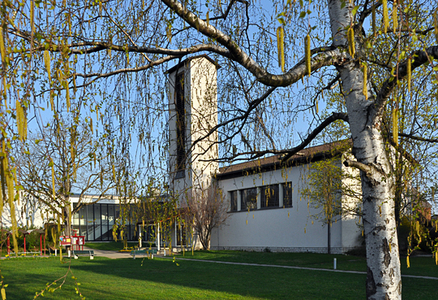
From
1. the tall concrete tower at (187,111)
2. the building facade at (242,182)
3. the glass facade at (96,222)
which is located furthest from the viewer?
the glass facade at (96,222)

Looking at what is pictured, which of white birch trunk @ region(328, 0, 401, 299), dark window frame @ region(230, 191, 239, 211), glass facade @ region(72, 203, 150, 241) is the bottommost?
glass facade @ region(72, 203, 150, 241)

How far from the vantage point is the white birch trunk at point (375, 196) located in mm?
4430

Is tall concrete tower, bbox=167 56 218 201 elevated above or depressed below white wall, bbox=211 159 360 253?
above

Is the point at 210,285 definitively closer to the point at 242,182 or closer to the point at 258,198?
the point at 242,182

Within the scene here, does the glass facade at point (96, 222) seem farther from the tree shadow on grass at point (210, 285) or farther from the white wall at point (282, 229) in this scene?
the tree shadow on grass at point (210, 285)

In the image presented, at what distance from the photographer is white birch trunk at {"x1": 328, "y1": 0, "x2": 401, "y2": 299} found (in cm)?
443

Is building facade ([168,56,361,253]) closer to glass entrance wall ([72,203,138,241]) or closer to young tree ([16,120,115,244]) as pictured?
young tree ([16,120,115,244])

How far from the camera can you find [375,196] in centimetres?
456

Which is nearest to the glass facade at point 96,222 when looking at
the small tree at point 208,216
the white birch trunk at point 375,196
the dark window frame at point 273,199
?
the small tree at point 208,216

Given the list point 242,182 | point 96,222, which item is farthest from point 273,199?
point 96,222

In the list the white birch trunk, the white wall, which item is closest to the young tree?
the white birch trunk

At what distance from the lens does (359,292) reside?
427 inches

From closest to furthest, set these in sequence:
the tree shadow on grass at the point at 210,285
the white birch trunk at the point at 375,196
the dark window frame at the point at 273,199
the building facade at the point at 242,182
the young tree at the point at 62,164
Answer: the young tree at the point at 62,164, the white birch trunk at the point at 375,196, the building facade at the point at 242,182, the tree shadow on grass at the point at 210,285, the dark window frame at the point at 273,199

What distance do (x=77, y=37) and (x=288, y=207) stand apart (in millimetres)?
22169
